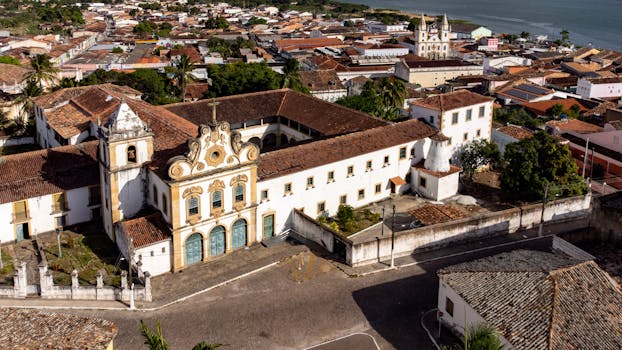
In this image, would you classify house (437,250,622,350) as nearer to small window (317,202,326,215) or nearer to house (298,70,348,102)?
small window (317,202,326,215)

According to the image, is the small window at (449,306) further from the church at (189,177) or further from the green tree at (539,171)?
the green tree at (539,171)

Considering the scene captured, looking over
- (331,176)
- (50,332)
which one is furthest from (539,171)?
(50,332)

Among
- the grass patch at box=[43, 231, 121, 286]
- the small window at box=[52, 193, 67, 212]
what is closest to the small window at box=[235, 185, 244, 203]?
the grass patch at box=[43, 231, 121, 286]

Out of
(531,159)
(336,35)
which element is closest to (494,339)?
(531,159)

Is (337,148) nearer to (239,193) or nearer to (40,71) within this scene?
(239,193)

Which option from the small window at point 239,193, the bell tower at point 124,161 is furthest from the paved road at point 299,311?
the bell tower at point 124,161

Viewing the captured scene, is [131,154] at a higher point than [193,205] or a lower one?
higher
